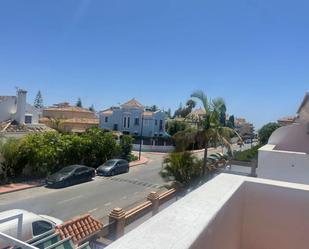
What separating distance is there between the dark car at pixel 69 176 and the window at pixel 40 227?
12.3 meters

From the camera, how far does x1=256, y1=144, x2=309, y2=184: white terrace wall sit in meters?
10.3

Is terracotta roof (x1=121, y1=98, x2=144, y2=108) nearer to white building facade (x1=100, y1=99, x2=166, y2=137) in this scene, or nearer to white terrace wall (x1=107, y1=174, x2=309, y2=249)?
white building facade (x1=100, y1=99, x2=166, y2=137)

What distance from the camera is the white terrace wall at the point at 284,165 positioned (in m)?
10.3

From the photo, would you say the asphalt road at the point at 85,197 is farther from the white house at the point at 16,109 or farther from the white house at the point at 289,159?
the white house at the point at 16,109

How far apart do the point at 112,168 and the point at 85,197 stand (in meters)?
7.77

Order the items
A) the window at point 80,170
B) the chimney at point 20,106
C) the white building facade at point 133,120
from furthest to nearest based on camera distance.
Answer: the white building facade at point 133,120, the chimney at point 20,106, the window at point 80,170

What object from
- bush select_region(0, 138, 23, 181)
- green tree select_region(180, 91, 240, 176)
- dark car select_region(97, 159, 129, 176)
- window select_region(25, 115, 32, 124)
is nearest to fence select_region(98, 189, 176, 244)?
green tree select_region(180, 91, 240, 176)

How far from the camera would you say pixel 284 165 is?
10.7 meters

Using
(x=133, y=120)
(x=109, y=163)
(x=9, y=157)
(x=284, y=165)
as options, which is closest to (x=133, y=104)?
(x=133, y=120)

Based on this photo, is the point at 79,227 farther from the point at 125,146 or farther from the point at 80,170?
the point at 125,146

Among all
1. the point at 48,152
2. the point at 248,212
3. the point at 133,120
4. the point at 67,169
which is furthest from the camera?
the point at 133,120

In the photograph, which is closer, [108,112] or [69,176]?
[69,176]

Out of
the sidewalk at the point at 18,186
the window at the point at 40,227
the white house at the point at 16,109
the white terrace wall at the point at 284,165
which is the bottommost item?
the sidewalk at the point at 18,186

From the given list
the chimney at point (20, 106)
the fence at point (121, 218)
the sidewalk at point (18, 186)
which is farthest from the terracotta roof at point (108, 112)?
the fence at point (121, 218)
